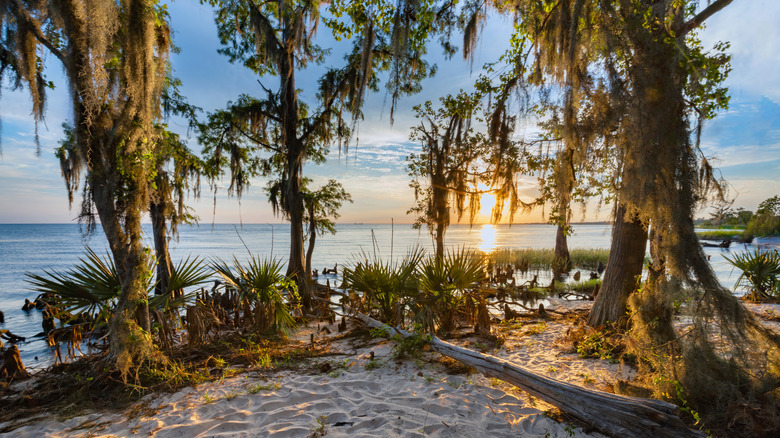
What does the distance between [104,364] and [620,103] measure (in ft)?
23.4

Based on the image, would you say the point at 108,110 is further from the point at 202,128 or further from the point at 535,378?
the point at 202,128

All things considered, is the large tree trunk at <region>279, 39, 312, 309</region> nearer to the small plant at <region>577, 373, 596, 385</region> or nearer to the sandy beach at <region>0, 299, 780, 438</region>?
the sandy beach at <region>0, 299, 780, 438</region>

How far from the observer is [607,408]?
9.11 feet

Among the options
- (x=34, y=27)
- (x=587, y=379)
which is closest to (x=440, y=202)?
(x=587, y=379)

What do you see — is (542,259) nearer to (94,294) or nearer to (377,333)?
(377,333)

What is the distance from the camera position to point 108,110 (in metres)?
3.87

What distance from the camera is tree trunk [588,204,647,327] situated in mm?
5148

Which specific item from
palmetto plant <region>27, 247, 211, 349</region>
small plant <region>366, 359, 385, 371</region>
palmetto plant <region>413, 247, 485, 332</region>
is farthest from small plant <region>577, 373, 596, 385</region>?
palmetto plant <region>27, 247, 211, 349</region>

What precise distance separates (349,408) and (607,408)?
2.46 m

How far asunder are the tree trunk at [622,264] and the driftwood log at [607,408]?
9.21 feet

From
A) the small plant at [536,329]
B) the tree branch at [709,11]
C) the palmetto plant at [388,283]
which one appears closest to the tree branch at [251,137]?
the palmetto plant at [388,283]

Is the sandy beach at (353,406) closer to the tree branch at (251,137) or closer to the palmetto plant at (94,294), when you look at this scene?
the palmetto plant at (94,294)

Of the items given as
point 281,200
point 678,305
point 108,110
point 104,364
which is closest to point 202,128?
point 281,200

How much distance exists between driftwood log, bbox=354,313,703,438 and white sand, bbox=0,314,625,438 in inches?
6.8
